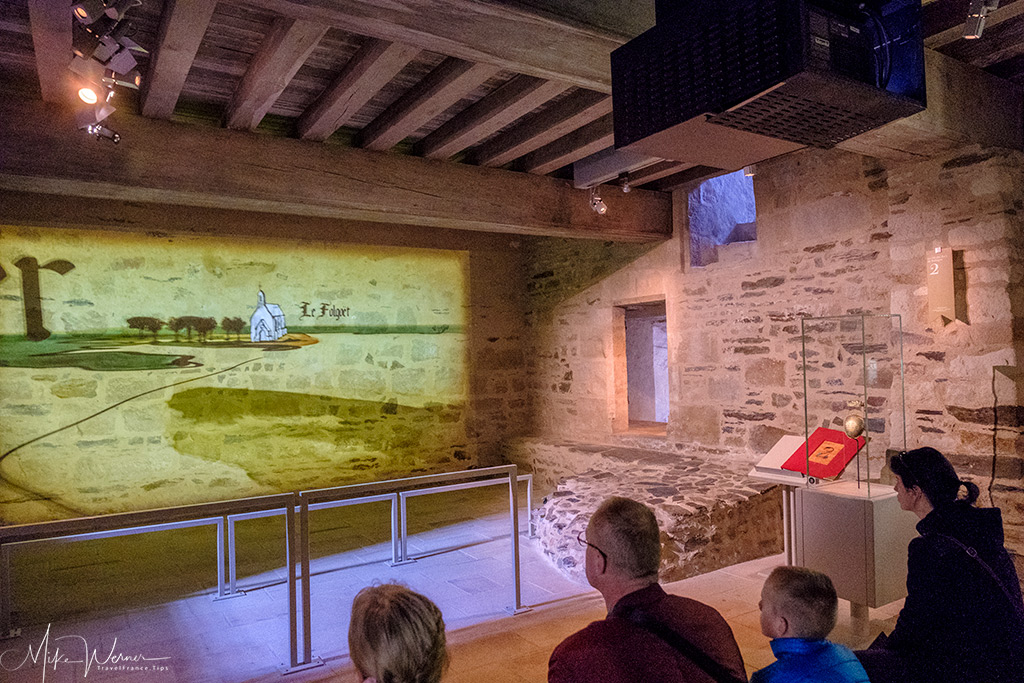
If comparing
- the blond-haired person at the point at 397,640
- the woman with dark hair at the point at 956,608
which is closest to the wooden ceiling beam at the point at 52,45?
the blond-haired person at the point at 397,640

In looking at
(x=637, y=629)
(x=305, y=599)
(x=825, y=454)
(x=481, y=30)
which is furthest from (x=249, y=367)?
(x=637, y=629)

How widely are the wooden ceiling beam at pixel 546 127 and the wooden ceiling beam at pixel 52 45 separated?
99.4 inches

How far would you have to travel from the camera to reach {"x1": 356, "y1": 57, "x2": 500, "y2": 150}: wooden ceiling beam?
135 inches

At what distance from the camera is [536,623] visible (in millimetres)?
3381

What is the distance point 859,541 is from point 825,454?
517 mm

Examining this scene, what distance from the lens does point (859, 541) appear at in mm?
3104

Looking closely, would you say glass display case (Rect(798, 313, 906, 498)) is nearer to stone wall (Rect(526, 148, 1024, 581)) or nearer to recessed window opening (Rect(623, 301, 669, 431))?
stone wall (Rect(526, 148, 1024, 581))

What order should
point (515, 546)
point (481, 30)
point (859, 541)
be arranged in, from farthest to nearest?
point (515, 546)
point (859, 541)
point (481, 30)

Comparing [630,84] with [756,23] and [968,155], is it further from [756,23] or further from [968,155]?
[968,155]

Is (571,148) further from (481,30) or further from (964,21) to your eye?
(964,21)

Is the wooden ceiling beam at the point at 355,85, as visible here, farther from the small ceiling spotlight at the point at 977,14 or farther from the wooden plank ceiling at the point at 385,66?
the small ceiling spotlight at the point at 977,14

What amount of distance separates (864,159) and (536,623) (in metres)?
3.86

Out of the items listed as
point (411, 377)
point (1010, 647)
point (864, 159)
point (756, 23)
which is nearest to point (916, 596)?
point (1010, 647)

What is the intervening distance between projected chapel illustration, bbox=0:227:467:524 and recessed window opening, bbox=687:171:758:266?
2864 millimetres
